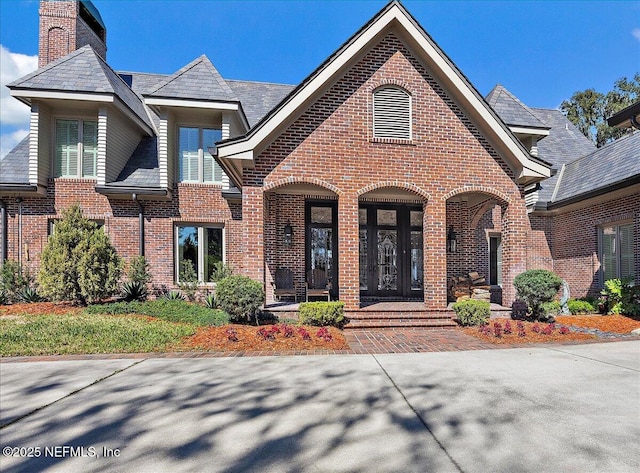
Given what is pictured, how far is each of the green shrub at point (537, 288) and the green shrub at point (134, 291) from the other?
396 inches

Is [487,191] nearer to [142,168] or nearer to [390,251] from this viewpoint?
[390,251]

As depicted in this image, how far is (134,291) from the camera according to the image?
10.2m

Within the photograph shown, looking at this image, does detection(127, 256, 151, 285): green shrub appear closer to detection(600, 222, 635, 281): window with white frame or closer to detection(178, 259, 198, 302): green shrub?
detection(178, 259, 198, 302): green shrub

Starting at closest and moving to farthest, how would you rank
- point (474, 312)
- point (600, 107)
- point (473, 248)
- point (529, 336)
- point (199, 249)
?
point (529, 336) < point (474, 312) < point (199, 249) < point (473, 248) < point (600, 107)

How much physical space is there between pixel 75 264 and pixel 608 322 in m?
13.0

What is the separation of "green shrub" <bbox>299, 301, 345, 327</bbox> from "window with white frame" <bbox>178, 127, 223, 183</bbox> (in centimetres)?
607

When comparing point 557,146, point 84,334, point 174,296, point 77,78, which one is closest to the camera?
point 84,334

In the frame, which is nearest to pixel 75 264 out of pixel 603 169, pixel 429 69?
pixel 429 69

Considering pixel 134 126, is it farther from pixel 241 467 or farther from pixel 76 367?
pixel 241 467

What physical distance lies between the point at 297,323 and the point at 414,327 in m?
2.67

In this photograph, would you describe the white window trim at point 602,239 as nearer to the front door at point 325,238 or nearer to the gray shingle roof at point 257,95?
the front door at point 325,238

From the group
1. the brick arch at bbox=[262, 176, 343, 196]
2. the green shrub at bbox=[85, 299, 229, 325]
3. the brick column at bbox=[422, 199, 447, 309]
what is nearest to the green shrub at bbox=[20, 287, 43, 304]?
the green shrub at bbox=[85, 299, 229, 325]

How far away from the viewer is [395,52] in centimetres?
902

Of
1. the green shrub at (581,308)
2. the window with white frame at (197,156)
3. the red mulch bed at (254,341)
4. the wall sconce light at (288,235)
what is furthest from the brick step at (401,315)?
the window with white frame at (197,156)
